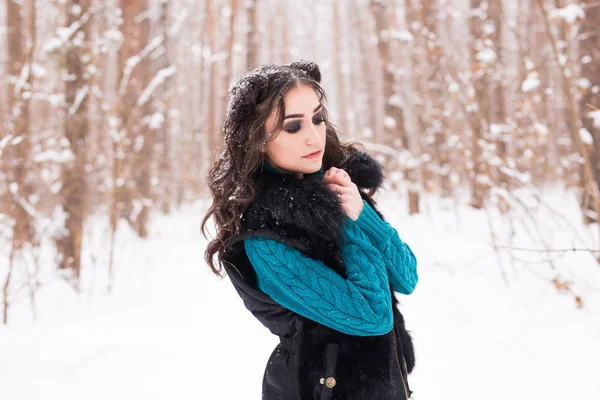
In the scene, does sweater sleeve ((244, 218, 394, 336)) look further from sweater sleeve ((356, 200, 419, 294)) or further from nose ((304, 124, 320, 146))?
nose ((304, 124, 320, 146))

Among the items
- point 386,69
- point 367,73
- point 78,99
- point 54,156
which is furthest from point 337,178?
point 367,73

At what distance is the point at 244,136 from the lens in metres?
1.34

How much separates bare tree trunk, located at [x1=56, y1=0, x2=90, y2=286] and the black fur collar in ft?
14.1

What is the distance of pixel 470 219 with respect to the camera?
25.5 feet

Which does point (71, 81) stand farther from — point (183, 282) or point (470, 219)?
point (470, 219)

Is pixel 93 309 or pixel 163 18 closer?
pixel 93 309

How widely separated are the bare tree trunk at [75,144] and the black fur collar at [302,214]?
430cm

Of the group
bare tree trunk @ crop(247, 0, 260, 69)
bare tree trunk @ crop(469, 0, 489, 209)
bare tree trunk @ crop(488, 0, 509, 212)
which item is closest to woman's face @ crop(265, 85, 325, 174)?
bare tree trunk @ crop(469, 0, 489, 209)

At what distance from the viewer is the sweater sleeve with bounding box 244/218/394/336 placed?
1.16 meters

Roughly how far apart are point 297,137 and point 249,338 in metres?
3.02

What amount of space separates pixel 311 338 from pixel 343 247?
0.90ft

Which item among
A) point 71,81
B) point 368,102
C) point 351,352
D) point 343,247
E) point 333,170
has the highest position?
point 368,102

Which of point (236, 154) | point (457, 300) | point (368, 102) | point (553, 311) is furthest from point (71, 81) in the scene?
point (368, 102)

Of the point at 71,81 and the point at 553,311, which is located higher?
the point at 71,81
